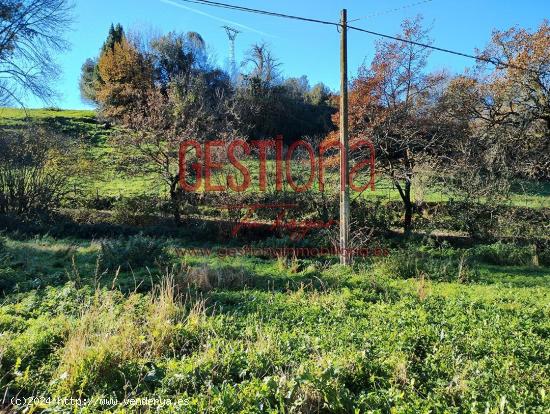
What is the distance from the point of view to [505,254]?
10.9m

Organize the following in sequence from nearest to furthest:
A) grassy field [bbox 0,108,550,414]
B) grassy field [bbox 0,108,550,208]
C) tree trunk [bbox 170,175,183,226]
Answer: grassy field [bbox 0,108,550,414], grassy field [bbox 0,108,550,208], tree trunk [bbox 170,175,183,226]

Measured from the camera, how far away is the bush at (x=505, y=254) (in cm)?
1073

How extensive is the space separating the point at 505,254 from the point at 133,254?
9.70 meters

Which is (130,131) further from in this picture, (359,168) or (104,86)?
(104,86)

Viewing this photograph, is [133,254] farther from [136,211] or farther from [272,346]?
[136,211]

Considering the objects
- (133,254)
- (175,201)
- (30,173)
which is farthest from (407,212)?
(30,173)

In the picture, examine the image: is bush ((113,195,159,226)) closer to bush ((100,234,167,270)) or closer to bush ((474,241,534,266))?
bush ((100,234,167,270))

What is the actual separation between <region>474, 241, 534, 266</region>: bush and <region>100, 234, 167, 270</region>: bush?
28.1ft

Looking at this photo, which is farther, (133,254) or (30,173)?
(30,173)

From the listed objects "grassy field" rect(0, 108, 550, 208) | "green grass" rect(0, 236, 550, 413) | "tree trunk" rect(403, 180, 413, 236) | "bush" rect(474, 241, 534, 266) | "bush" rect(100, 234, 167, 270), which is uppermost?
"grassy field" rect(0, 108, 550, 208)

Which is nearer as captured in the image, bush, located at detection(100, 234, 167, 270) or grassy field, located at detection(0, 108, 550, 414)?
grassy field, located at detection(0, 108, 550, 414)

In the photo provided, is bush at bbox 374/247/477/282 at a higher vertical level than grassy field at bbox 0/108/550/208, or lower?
lower

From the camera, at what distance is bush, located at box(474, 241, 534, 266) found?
10.7 m

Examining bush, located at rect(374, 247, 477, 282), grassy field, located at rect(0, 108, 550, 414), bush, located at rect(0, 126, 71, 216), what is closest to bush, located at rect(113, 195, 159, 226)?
bush, located at rect(0, 126, 71, 216)
